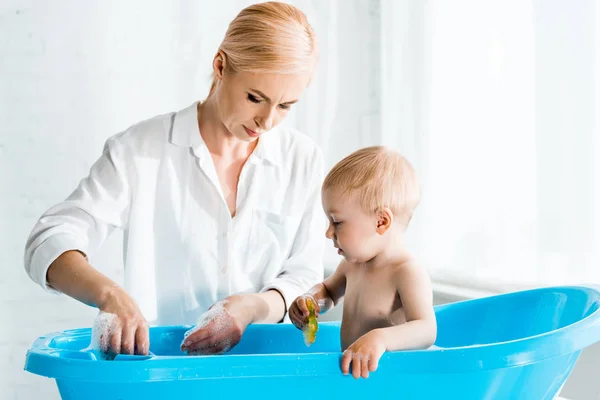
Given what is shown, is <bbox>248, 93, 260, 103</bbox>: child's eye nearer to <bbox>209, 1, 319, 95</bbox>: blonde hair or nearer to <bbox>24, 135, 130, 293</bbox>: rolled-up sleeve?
<bbox>209, 1, 319, 95</bbox>: blonde hair

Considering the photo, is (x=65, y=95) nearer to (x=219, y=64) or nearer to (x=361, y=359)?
(x=219, y=64)

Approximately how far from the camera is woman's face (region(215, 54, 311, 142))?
4.32ft

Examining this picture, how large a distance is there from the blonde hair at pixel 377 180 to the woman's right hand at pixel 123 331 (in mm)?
356

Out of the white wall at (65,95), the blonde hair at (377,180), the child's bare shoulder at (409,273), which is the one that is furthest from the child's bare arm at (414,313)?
the white wall at (65,95)

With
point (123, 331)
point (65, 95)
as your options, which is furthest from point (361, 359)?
point (65, 95)

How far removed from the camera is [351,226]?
3.95ft

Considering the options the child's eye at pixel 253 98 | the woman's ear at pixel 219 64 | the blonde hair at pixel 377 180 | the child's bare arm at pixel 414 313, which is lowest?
the child's bare arm at pixel 414 313

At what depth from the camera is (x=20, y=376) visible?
90.4 inches

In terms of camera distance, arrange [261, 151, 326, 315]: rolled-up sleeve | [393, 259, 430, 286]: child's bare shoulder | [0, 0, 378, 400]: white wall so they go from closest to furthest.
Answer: [393, 259, 430, 286]: child's bare shoulder, [261, 151, 326, 315]: rolled-up sleeve, [0, 0, 378, 400]: white wall

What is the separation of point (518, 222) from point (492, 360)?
3.65 feet

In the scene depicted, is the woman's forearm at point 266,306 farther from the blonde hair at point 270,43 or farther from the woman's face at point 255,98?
the blonde hair at point 270,43

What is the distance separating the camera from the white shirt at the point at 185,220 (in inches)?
56.8

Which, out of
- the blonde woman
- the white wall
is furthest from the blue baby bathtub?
the white wall

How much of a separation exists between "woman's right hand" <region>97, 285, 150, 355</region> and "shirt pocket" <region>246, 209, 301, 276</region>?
44 cm
